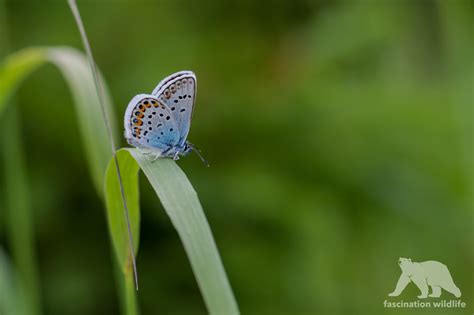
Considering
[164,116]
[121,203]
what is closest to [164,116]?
[164,116]

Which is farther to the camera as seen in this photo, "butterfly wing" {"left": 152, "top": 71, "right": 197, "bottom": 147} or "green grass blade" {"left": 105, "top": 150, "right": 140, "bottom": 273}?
"butterfly wing" {"left": 152, "top": 71, "right": 197, "bottom": 147}

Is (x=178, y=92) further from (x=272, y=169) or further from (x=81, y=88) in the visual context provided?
(x=272, y=169)

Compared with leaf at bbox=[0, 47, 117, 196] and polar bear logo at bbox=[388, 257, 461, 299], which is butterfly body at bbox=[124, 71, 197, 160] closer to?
leaf at bbox=[0, 47, 117, 196]

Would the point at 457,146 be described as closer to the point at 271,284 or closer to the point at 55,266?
the point at 271,284

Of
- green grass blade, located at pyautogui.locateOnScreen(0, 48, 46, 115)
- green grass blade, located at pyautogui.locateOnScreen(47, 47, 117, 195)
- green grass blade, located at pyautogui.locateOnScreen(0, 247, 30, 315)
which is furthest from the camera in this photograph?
green grass blade, located at pyautogui.locateOnScreen(0, 247, 30, 315)

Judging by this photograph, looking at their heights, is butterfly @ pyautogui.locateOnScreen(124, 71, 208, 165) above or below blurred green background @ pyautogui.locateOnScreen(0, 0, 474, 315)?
above

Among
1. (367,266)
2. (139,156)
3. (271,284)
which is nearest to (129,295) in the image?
(139,156)

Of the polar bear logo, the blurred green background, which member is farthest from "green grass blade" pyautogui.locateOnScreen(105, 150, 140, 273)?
the blurred green background
